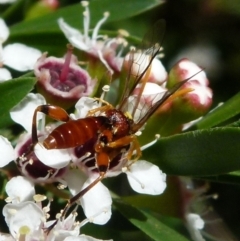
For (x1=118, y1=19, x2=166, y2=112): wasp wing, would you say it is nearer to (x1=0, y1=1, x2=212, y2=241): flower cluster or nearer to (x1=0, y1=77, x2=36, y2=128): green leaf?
(x1=0, y1=1, x2=212, y2=241): flower cluster

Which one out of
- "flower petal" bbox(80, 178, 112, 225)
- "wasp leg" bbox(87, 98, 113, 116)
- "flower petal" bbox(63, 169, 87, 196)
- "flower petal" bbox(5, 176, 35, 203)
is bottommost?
"flower petal" bbox(80, 178, 112, 225)

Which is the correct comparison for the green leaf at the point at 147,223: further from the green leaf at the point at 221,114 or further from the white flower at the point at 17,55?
the white flower at the point at 17,55

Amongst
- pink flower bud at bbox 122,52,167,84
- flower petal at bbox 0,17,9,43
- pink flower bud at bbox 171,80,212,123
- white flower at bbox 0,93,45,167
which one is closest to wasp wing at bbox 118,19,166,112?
pink flower bud at bbox 122,52,167,84

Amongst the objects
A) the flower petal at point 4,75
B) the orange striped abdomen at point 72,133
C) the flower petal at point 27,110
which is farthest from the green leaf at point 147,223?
the flower petal at point 4,75

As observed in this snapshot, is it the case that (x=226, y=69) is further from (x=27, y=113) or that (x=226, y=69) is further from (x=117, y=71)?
(x=27, y=113)

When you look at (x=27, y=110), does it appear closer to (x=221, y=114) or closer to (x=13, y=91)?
(x=13, y=91)

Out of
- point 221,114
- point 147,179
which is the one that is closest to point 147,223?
point 147,179

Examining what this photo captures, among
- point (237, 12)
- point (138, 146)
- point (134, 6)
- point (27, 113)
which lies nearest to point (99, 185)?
point (138, 146)
